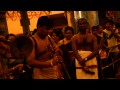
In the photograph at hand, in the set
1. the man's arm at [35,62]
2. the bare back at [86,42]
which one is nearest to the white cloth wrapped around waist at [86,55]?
the bare back at [86,42]

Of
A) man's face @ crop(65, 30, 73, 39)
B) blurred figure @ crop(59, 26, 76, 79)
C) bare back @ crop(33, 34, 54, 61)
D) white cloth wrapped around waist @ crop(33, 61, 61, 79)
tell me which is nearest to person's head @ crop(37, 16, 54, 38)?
bare back @ crop(33, 34, 54, 61)

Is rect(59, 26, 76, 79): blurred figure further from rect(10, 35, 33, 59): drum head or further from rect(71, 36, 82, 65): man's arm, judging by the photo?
rect(10, 35, 33, 59): drum head

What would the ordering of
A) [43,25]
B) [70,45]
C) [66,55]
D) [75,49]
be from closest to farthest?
[43,25], [75,49], [66,55], [70,45]

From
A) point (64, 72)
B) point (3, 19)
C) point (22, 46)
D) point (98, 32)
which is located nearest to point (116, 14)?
point (98, 32)

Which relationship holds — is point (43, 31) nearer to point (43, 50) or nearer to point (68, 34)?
point (43, 50)

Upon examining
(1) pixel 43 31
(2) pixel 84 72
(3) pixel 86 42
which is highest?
(1) pixel 43 31

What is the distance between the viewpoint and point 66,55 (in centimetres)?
591

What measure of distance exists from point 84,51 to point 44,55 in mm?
1208

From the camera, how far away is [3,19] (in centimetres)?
909

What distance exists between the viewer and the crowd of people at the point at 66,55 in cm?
462

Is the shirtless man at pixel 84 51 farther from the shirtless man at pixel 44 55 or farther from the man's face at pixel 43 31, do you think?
the man's face at pixel 43 31

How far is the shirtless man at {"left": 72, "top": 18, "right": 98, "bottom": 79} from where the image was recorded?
5660 mm

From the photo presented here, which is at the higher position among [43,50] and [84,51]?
[43,50]

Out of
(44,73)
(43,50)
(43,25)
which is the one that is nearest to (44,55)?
(43,50)
